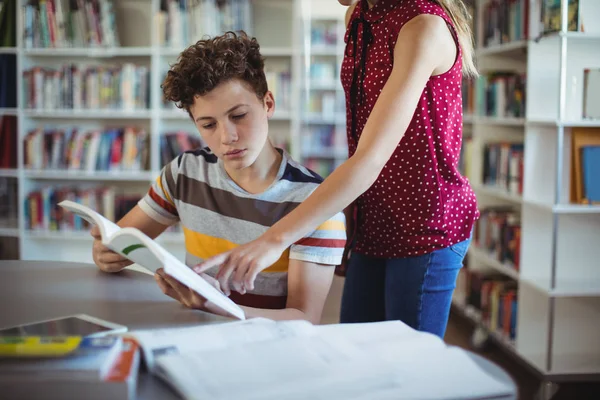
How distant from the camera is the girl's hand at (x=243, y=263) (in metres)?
1.02

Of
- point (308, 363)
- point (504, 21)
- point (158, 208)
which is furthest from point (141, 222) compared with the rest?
point (504, 21)

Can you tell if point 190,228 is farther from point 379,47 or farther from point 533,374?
point 533,374

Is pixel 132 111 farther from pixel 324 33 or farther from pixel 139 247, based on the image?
pixel 139 247

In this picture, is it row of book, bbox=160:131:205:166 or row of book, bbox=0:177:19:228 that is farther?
row of book, bbox=0:177:19:228

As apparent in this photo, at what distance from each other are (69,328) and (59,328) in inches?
0.6

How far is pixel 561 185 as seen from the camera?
9.63ft

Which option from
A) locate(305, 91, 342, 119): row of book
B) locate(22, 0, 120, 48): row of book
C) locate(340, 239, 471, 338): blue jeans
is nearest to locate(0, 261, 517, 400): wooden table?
locate(340, 239, 471, 338): blue jeans

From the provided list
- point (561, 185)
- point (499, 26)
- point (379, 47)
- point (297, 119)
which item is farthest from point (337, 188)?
point (297, 119)

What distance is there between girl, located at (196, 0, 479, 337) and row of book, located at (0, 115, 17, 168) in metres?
3.24

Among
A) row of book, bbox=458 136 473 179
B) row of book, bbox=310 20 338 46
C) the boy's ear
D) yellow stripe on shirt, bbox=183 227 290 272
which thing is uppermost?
row of book, bbox=310 20 338 46

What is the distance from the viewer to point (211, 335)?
2.99 feet

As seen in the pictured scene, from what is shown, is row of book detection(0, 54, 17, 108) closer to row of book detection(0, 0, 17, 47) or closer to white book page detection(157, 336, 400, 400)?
row of book detection(0, 0, 17, 47)

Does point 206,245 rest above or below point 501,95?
below

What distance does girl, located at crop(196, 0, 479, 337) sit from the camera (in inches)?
54.0
